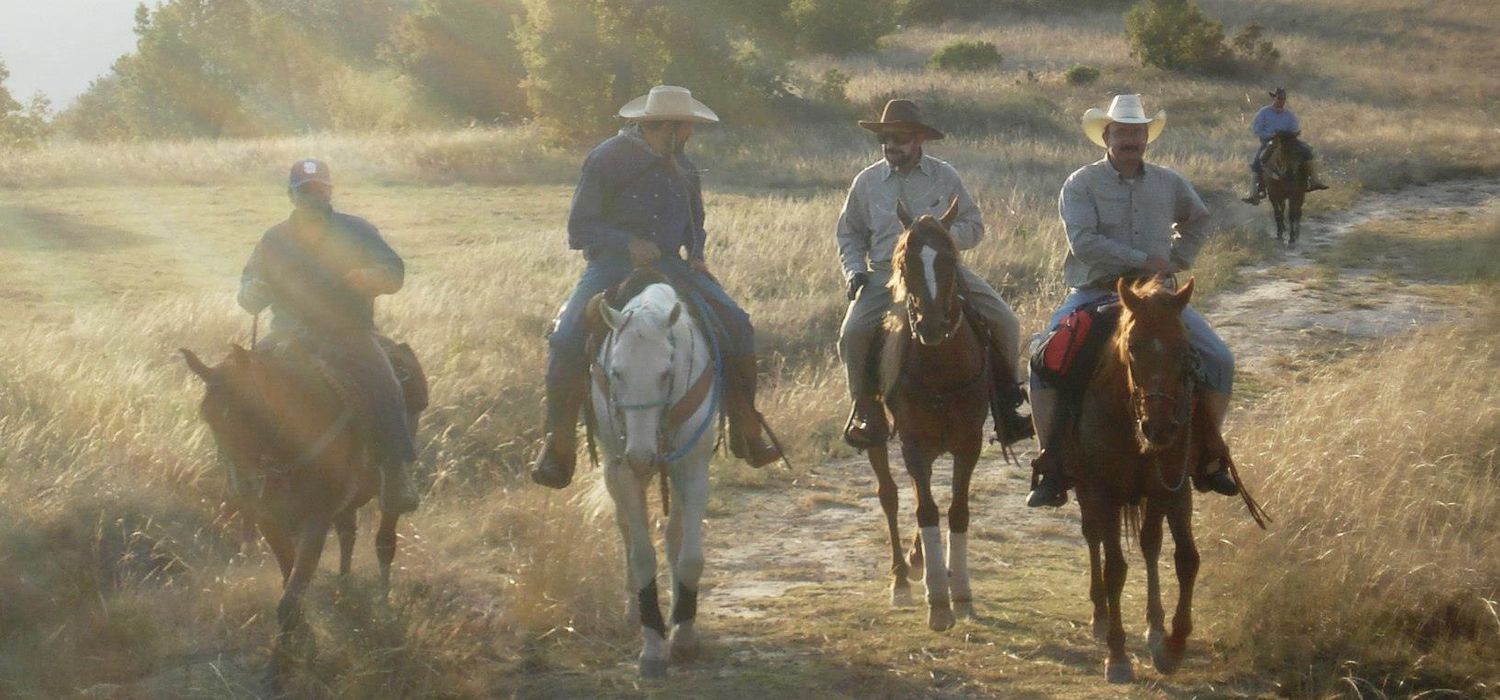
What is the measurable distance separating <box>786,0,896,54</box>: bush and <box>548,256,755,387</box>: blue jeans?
47764mm

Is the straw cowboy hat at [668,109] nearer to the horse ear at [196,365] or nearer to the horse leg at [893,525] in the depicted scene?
the horse leg at [893,525]

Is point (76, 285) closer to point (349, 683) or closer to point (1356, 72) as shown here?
point (349, 683)

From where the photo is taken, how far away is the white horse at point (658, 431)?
6109 mm

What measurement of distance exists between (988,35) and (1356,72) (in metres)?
16.7

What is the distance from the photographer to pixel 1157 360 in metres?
5.60

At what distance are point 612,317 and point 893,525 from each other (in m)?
2.35

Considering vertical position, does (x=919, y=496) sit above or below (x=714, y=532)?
above

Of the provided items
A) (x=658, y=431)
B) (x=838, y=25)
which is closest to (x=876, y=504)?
(x=658, y=431)

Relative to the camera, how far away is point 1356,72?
47.5 meters

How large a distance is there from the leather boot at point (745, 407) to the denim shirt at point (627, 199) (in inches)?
24.7

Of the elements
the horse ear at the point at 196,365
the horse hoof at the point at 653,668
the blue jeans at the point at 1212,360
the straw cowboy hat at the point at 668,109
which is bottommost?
the horse hoof at the point at 653,668

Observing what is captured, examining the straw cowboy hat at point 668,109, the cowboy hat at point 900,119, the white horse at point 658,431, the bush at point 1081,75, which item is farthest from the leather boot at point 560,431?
the bush at point 1081,75

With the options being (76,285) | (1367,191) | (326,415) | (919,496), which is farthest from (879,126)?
(1367,191)

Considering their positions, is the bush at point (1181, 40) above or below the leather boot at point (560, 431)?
above
